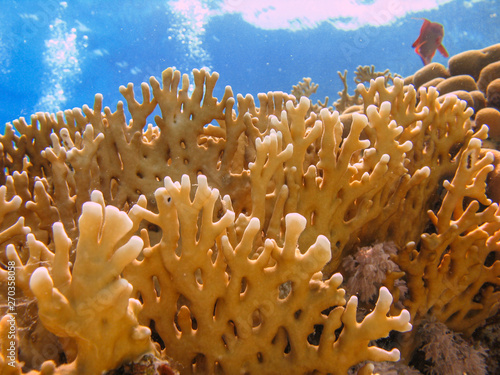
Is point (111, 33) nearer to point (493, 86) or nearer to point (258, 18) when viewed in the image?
point (258, 18)

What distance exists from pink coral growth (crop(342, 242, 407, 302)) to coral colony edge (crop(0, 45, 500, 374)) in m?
0.01

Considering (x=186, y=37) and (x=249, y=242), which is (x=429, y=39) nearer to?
(x=249, y=242)

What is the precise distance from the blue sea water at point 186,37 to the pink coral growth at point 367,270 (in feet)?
73.6

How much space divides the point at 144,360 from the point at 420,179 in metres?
2.31

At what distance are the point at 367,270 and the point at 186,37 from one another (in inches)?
1946

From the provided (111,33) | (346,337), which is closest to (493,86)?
(346,337)

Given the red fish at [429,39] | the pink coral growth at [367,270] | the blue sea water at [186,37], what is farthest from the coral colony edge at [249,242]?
the blue sea water at [186,37]

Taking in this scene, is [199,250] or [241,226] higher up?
[241,226]

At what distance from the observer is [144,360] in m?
1.28

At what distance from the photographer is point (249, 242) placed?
150cm

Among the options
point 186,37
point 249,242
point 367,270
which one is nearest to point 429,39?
point 367,270

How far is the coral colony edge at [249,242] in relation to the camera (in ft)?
3.99

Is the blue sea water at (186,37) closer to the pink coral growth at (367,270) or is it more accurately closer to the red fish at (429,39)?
the red fish at (429,39)

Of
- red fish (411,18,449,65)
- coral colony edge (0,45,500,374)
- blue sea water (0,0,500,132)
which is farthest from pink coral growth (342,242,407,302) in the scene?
blue sea water (0,0,500,132)
